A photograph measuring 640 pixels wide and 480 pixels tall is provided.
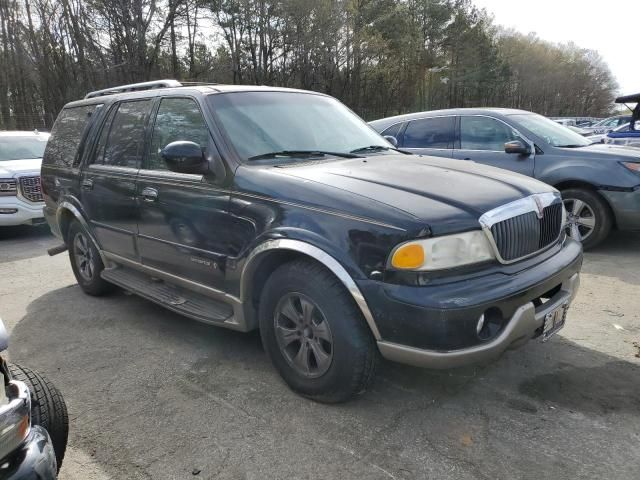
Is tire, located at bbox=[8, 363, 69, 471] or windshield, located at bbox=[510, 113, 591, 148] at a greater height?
windshield, located at bbox=[510, 113, 591, 148]

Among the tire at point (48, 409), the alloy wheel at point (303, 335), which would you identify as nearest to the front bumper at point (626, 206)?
the alloy wheel at point (303, 335)

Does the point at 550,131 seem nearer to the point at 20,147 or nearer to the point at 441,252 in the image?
the point at 441,252

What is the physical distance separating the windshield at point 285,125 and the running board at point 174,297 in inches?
41.0

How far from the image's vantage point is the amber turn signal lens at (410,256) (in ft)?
7.91

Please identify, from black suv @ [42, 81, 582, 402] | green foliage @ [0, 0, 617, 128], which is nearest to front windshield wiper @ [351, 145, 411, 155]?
black suv @ [42, 81, 582, 402]

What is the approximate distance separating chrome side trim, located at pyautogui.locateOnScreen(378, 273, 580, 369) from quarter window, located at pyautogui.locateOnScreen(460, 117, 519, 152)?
14.5 ft

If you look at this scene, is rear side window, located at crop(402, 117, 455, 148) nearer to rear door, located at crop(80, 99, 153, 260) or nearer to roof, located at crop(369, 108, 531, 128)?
roof, located at crop(369, 108, 531, 128)

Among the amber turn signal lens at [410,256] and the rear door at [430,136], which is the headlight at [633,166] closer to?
the rear door at [430,136]

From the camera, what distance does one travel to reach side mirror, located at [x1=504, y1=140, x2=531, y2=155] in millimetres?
6262

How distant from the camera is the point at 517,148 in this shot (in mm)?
6258

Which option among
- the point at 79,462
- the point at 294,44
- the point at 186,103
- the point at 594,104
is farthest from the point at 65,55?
the point at 594,104

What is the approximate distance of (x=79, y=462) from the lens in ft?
8.32

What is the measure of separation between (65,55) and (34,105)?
2853mm

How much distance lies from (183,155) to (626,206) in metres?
5.10
